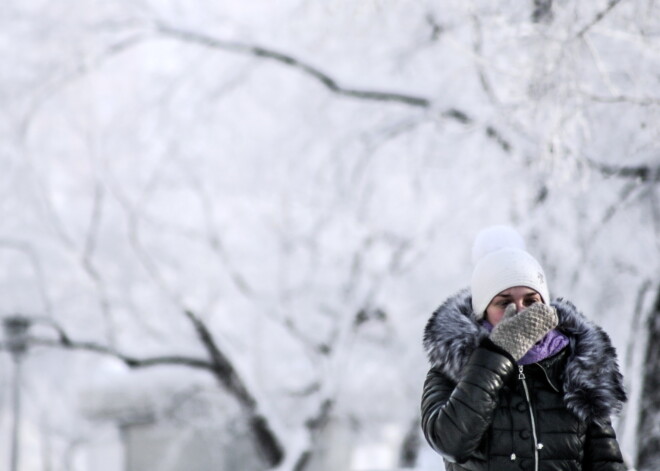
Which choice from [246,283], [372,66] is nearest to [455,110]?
[372,66]

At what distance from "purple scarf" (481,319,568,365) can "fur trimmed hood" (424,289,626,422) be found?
31 mm

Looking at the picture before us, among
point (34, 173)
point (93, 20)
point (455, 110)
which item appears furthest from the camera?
point (34, 173)

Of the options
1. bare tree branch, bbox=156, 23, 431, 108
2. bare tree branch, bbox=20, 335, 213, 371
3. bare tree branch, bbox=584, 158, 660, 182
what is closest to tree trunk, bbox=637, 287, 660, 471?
bare tree branch, bbox=584, 158, 660, 182

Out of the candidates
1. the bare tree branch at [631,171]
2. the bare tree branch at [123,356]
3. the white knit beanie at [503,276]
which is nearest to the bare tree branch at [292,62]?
the bare tree branch at [631,171]

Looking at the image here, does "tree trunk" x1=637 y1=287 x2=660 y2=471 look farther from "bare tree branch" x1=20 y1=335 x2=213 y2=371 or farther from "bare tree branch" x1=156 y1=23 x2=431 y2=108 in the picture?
"bare tree branch" x1=20 y1=335 x2=213 y2=371

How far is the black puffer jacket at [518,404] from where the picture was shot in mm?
2293

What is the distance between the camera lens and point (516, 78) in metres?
5.12

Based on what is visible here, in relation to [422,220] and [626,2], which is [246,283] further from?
[626,2]

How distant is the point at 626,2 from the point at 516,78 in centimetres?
71

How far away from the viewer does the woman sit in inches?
90.6

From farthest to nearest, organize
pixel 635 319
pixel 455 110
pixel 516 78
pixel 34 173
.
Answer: pixel 34 173 → pixel 455 110 → pixel 635 319 → pixel 516 78

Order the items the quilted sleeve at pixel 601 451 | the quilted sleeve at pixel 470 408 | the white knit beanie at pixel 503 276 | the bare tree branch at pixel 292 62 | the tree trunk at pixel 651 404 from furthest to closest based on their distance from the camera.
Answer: the bare tree branch at pixel 292 62, the tree trunk at pixel 651 404, the white knit beanie at pixel 503 276, the quilted sleeve at pixel 601 451, the quilted sleeve at pixel 470 408

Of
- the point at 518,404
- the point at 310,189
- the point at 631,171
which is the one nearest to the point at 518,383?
the point at 518,404

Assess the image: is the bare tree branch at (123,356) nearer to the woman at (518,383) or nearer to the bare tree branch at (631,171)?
the bare tree branch at (631,171)
